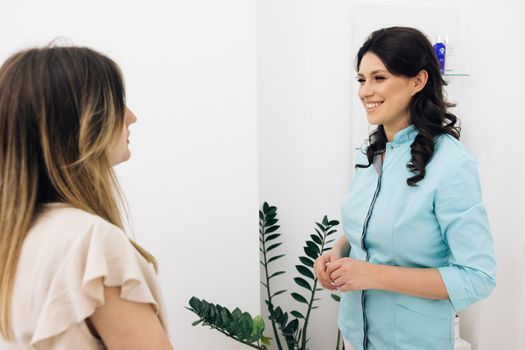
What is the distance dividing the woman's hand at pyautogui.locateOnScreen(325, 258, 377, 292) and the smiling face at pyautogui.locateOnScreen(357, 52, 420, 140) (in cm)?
39

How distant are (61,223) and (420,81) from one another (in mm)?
950

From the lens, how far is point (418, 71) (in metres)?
1.21

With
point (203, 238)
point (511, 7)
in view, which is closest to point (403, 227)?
point (203, 238)

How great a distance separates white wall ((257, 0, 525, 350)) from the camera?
2018mm

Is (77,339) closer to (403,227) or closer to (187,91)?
(403,227)

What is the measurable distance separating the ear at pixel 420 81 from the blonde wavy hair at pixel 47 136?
0.81m

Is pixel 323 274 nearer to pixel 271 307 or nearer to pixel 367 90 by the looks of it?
pixel 367 90

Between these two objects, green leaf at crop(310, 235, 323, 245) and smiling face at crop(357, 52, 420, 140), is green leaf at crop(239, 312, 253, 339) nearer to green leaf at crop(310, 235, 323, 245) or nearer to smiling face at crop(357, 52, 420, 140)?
green leaf at crop(310, 235, 323, 245)

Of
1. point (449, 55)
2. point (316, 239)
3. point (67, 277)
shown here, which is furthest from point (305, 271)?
point (67, 277)

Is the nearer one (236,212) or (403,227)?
(403,227)

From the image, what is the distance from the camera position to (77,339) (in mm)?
678

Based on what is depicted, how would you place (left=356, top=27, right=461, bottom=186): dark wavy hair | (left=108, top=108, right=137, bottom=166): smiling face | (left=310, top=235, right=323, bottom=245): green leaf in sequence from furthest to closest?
(left=310, top=235, right=323, bottom=245): green leaf < (left=356, top=27, right=461, bottom=186): dark wavy hair < (left=108, top=108, right=137, bottom=166): smiling face

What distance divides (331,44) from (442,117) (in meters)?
1.03

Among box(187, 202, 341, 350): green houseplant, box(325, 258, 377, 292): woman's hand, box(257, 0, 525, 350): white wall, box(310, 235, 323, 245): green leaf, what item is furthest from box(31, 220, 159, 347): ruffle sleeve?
box(257, 0, 525, 350): white wall
